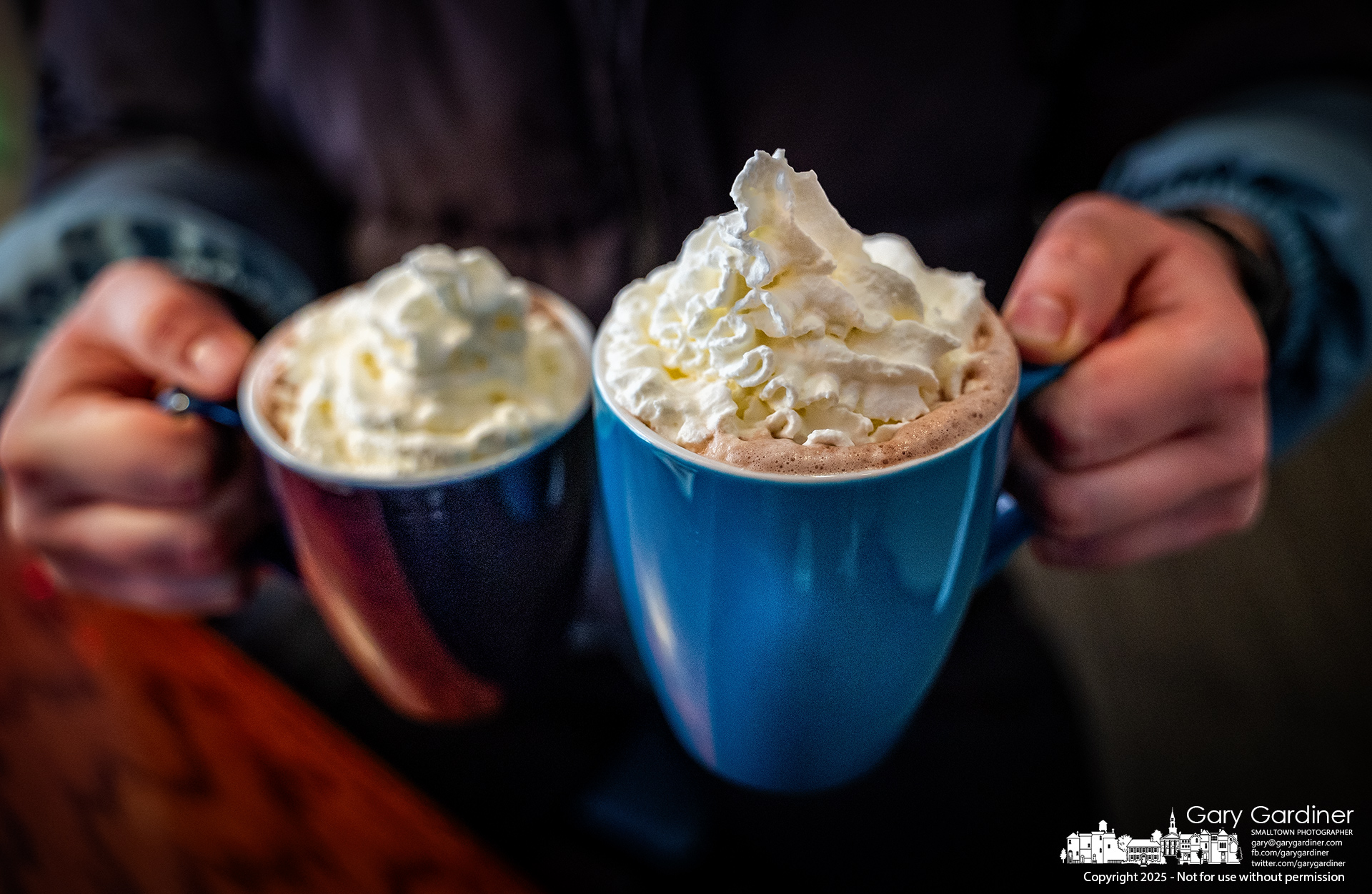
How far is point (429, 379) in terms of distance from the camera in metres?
0.52

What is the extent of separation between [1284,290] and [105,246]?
1.23 meters

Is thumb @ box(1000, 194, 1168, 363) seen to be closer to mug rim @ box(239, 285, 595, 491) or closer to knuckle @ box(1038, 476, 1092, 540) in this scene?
knuckle @ box(1038, 476, 1092, 540)

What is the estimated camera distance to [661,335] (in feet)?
1.51

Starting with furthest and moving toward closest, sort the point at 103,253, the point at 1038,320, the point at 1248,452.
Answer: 1. the point at 103,253
2. the point at 1248,452
3. the point at 1038,320

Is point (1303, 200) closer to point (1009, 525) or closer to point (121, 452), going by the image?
point (1009, 525)

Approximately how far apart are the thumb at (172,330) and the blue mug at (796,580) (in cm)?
31

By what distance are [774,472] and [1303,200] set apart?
734 millimetres

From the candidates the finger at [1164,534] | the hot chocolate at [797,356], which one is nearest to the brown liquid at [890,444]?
the hot chocolate at [797,356]

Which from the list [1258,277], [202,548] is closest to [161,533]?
[202,548]

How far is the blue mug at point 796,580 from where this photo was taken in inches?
15.7

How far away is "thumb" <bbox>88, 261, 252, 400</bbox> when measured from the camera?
600 millimetres

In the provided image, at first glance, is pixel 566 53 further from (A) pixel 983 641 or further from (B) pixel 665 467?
(A) pixel 983 641

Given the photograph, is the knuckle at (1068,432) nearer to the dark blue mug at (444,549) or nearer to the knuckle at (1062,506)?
the knuckle at (1062,506)

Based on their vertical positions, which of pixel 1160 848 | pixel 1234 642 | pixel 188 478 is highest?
pixel 188 478
